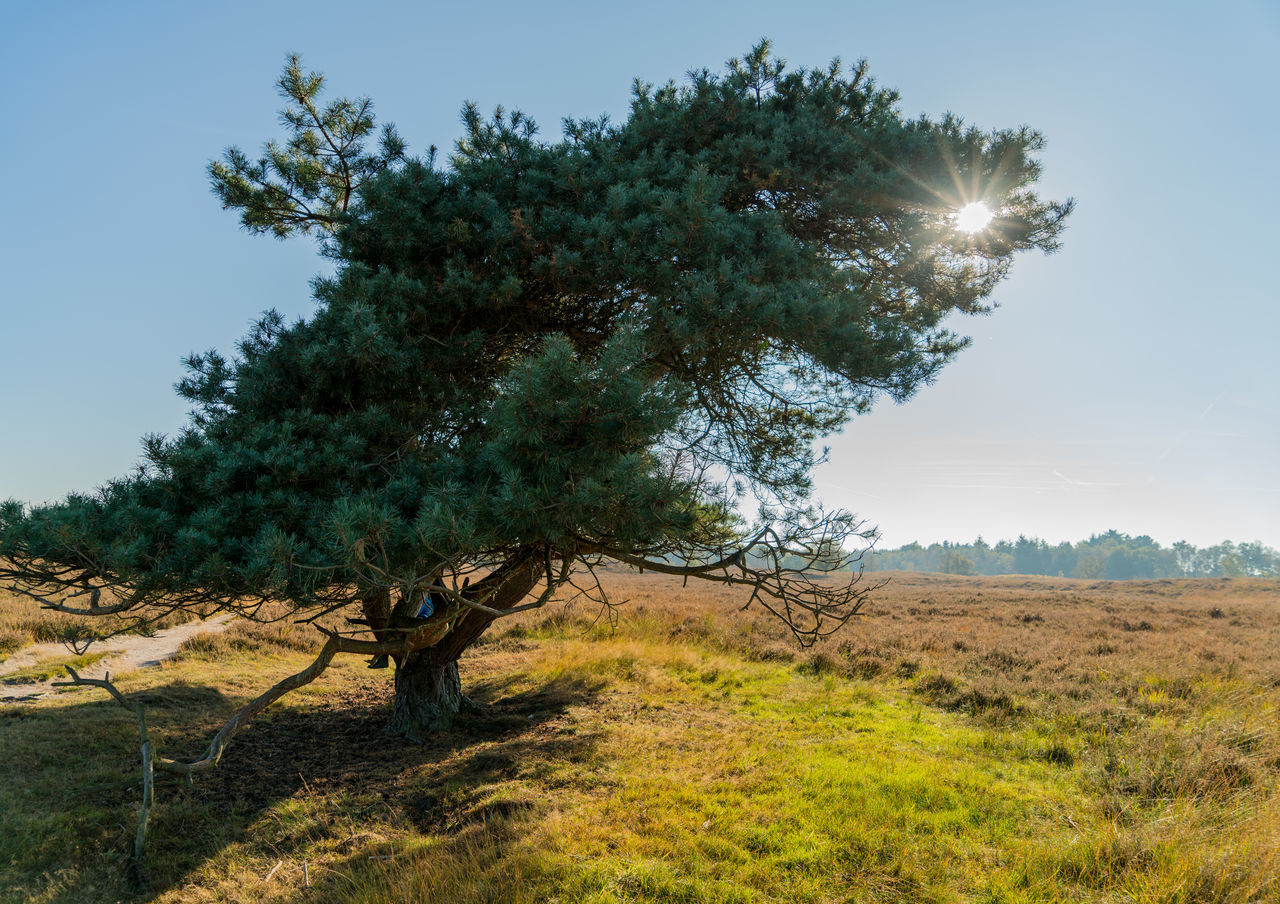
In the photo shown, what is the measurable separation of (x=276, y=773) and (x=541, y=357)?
5883 mm

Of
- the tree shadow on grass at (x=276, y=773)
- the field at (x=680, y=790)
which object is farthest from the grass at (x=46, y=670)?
the tree shadow on grass at (x=276, y=773)

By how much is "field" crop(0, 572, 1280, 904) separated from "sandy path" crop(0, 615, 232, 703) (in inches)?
32.9

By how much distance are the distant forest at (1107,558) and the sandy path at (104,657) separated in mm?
143117

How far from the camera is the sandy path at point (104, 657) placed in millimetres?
9383

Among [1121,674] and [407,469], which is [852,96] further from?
[1121,674]

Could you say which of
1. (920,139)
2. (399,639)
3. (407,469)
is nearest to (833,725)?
(399,639)

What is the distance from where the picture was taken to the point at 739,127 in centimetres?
708

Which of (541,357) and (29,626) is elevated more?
(541,357)

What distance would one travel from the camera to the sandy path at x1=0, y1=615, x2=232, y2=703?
938 centimetres

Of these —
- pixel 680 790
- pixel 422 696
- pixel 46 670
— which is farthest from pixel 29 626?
pixel 680 790

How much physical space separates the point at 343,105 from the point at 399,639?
5.81m

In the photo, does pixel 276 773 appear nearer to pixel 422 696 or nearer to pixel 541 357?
pixel 422 696

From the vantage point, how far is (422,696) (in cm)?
851

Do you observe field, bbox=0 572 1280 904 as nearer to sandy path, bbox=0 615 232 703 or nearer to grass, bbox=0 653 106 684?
sandy path, bbox=0 615 232 703
